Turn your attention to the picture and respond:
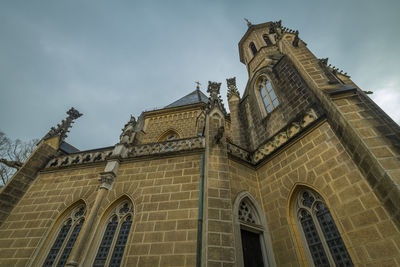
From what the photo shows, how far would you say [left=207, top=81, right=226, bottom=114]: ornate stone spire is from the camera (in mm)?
7832

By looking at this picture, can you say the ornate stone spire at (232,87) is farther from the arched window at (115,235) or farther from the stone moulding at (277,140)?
the arched window at (115,235)

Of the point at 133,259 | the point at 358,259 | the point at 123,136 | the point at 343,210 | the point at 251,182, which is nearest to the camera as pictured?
the point at 358,259

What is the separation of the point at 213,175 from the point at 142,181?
2.74 metres

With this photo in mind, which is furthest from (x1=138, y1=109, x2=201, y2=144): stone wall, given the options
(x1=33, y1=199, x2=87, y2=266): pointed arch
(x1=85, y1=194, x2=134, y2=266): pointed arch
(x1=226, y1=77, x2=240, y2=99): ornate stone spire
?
(x1=85, y1=194, x2=134, y2=266): pointed arch

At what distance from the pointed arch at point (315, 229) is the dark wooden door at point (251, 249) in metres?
1.15

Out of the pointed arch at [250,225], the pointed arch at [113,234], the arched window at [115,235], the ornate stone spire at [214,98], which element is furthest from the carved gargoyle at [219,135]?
the arched window at [115,235]

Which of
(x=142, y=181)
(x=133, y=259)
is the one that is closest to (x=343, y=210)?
(x=133, y=259)

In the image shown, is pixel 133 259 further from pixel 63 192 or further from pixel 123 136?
pixel 123 136

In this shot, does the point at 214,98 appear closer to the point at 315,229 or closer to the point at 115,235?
the point at 315,229

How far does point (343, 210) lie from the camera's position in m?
4.44

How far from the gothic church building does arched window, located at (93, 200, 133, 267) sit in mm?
32

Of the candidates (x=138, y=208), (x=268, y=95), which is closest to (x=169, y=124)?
(x=268, y=95)

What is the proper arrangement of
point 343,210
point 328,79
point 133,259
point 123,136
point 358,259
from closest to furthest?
point 358,259 < point 343,210 < point 133,259 < point 328,79 < point 123,136

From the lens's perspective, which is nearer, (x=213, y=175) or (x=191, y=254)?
(x=191, y=254)
